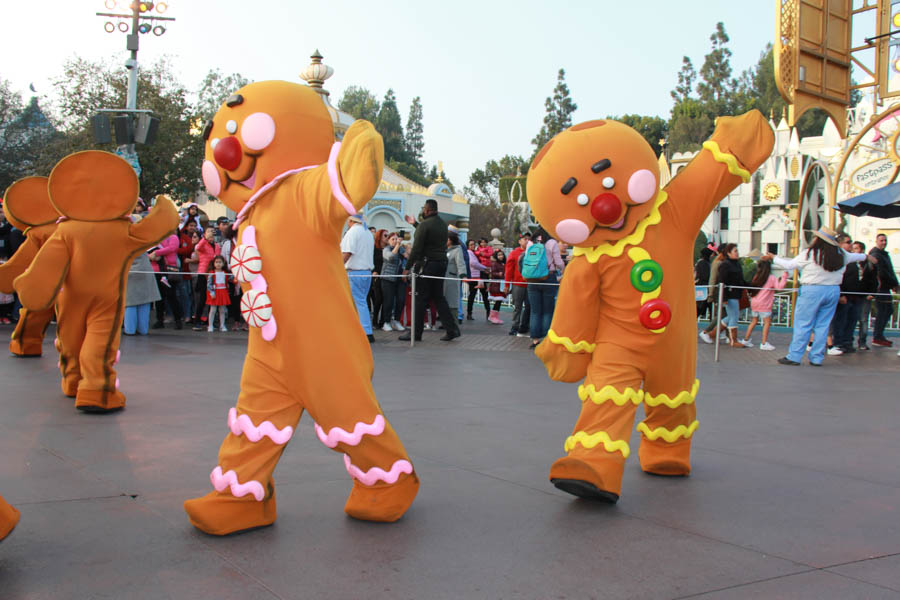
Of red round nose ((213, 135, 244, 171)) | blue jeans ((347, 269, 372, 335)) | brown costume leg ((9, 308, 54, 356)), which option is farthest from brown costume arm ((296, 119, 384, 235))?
blue jeans ((347, 269, 372, 335))

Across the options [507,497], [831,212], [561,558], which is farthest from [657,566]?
[831,212]

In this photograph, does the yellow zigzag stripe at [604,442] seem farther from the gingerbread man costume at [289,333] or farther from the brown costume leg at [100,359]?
the brown costume leg at [100,359]

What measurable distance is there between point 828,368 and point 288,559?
28.4 ft

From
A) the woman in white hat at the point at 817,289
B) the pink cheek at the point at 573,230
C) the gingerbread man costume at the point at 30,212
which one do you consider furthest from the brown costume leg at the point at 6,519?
the woman in white hat at the point at 817,289

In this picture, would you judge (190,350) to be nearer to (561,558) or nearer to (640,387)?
(640,387)

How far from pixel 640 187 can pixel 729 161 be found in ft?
1.68

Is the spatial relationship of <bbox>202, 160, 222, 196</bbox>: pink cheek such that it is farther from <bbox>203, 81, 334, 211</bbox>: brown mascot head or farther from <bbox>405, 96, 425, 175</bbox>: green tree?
<bbox>405, 96, 425, 175</bbox>: green tree

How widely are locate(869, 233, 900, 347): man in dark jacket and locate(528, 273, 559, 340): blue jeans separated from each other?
492 cm

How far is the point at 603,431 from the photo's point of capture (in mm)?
3895

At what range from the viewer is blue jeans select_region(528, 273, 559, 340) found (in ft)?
36.4

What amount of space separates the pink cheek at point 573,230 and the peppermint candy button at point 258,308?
4.97ft

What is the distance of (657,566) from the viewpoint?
3.06 metres

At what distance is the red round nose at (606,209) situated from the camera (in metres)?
3.98

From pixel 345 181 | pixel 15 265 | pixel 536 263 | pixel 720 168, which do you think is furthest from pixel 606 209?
pixel 536 263
